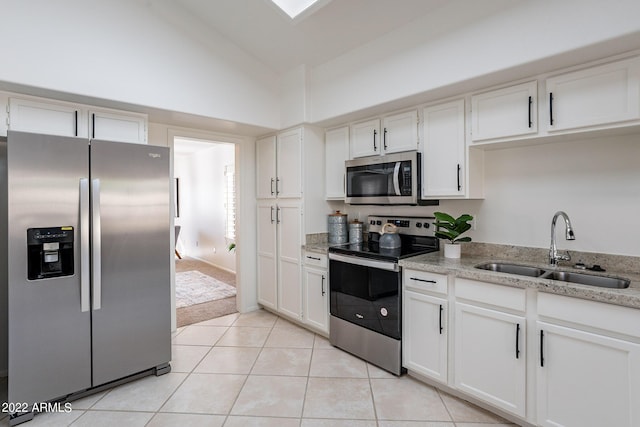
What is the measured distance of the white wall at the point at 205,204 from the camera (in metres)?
6.31

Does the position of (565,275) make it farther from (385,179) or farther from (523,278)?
(385,179)

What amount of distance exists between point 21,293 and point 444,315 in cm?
273

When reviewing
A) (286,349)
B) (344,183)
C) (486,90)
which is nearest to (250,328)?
(286,349)

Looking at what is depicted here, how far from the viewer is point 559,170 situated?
2.24m

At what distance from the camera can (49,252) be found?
2051 mm

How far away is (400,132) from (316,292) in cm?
173

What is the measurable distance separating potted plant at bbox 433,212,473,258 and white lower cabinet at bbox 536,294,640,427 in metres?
0.75

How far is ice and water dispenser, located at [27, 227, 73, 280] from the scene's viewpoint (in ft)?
6.55

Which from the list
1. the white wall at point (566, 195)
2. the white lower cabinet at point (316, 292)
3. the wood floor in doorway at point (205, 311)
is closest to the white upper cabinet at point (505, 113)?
the white wall at point (566, 195)

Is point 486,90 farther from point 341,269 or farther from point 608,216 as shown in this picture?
point 341,269

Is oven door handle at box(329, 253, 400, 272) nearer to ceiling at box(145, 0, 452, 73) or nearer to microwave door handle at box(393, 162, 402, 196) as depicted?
microwave door handle at box(393, 162, 402, 196)

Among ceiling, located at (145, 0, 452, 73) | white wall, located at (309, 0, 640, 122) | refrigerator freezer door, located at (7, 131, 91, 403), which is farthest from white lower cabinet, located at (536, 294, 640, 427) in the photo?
refrigerator freezer door, located at (7, 131, 91, 403)

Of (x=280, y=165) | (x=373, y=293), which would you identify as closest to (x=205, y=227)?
(x=280, y=165)

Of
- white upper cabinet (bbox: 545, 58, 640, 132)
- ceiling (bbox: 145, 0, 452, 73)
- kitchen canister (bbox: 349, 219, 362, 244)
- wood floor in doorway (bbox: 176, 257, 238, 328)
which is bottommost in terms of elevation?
wood floor in doorway (bbox: 176, 257, 238, 328)
